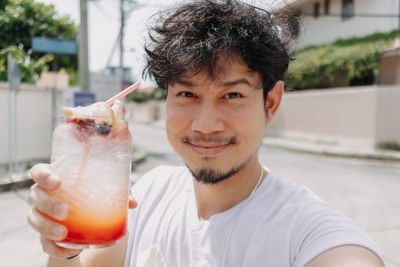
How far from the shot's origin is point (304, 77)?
50.1ft

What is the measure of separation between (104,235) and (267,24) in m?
0.98

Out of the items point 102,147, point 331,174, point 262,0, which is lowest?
point 331,174

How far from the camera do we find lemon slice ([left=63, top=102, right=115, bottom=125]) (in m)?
0.93

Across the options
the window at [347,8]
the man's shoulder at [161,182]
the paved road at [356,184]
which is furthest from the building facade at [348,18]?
the man's shoulder at [161,182]

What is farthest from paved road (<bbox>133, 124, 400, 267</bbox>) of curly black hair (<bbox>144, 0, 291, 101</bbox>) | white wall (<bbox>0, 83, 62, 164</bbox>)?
curly black hair (<bbox>144, 0, 291, 101</bbox>)

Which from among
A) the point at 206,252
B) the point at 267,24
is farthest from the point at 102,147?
the point at 267,24

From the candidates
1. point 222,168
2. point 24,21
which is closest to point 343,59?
point 24,21

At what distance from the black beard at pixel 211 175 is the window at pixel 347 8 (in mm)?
16019

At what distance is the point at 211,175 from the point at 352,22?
639 inches

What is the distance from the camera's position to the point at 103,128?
951 mm

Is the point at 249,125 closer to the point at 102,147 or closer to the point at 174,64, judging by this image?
A: the point at 174,64

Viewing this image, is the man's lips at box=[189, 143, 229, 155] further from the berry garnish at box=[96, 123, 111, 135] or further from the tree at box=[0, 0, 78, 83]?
the tree at box=[0, 0, 78, 83]

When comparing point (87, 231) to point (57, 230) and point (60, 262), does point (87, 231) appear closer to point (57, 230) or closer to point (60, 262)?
point (57, 230)

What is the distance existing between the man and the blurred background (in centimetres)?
20
